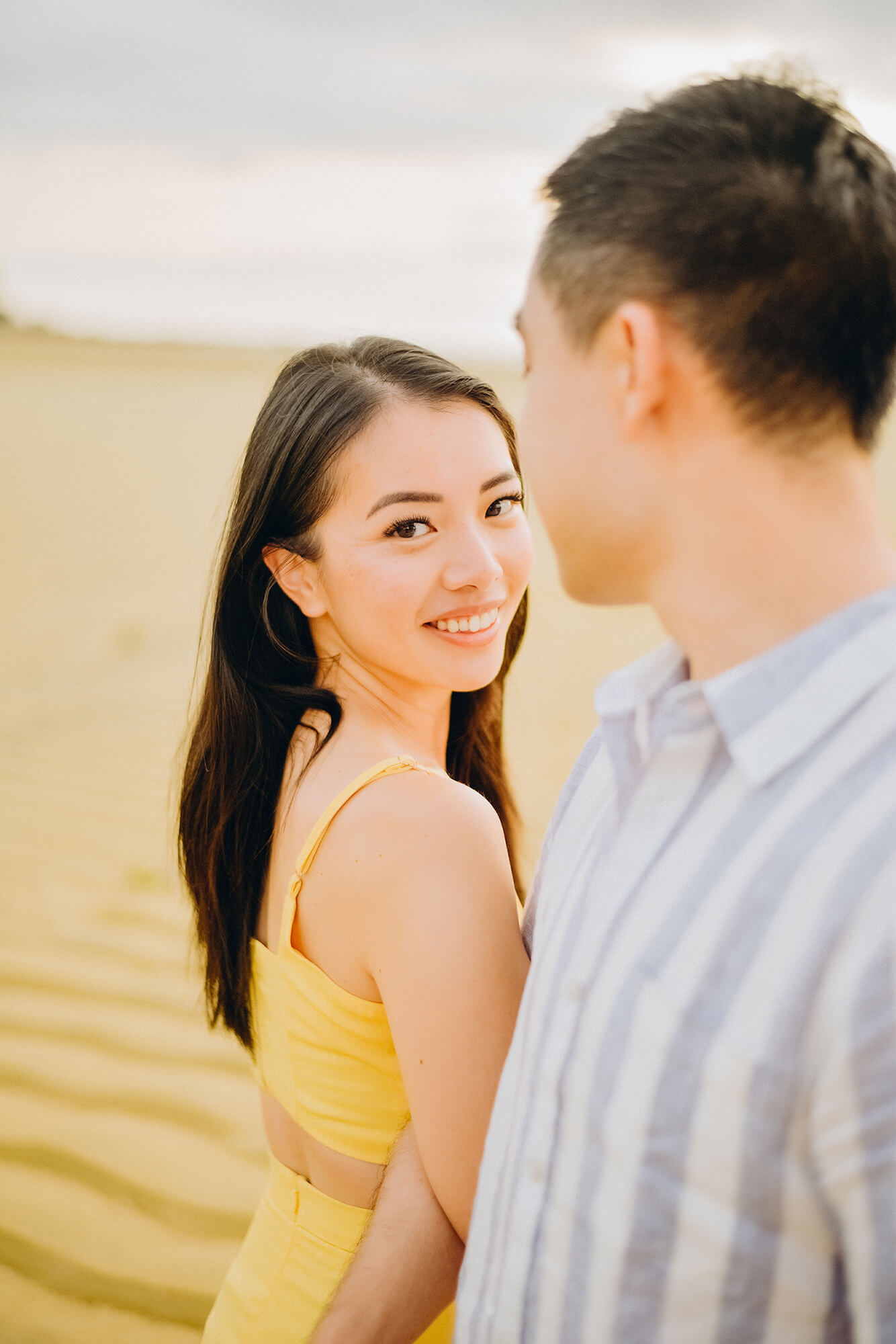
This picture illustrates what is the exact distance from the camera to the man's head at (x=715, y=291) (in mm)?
1056

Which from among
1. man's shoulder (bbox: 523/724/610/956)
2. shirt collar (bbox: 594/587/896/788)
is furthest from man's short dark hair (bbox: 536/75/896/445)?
man's shoulder (bbox: 523/724/610/956)

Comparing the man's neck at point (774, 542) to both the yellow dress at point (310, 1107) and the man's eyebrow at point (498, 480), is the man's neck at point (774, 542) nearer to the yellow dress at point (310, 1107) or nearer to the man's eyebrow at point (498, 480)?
the yellow dress at point (310, 1107)

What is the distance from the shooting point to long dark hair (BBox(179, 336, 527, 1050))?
198 cm

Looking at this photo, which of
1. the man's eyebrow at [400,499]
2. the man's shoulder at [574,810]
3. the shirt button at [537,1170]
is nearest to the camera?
the shirt button at [537,1170]

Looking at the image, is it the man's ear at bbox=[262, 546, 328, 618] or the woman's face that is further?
the man's ear at bbox=[262, 546, 328, 618]

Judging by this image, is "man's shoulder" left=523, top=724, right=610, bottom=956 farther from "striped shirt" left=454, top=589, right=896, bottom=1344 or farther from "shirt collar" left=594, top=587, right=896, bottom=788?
"shirt collar" left=594, top=587, right=896, bottom=788

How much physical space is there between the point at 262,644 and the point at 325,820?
0.58 metres

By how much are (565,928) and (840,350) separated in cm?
68

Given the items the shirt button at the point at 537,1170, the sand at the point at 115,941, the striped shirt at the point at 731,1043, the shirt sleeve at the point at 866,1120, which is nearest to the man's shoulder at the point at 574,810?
the striped shirt at the point at 731,1043

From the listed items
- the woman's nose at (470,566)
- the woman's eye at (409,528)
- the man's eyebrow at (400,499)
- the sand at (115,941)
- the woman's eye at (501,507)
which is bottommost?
the sand at (115,941)

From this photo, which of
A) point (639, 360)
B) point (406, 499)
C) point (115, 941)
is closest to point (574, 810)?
point (639, 360)

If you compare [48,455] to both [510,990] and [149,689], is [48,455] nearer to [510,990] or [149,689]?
[149,689]

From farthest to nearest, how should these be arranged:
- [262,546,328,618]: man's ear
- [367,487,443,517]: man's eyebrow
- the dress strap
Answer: [262,546,328,618]: man's ear
[367,487,443,517]: man's eyebrow
the dress strap

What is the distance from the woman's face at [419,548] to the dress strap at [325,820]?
31cm
